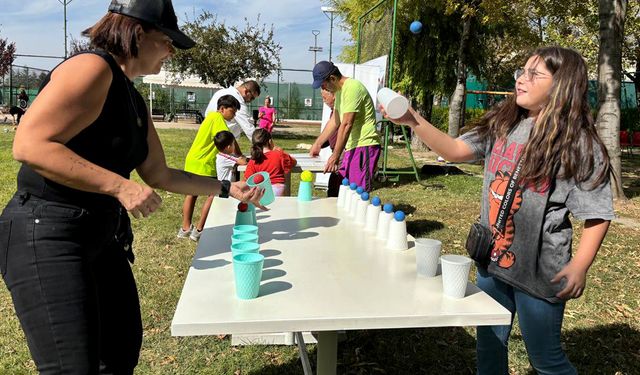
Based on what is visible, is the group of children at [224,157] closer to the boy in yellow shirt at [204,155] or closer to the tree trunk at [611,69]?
the boy in yellow shirt at [204,155]

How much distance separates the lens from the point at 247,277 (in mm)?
1576

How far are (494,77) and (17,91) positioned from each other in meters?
23.6

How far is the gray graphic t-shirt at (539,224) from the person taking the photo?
178 cm

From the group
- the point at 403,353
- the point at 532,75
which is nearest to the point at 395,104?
the point at 532,75

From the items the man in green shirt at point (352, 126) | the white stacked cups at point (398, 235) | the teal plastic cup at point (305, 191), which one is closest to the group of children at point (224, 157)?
the man in green shirt at point (352, 126)

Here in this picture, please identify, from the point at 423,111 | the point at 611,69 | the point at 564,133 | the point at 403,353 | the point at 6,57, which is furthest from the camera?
the point at 6,57

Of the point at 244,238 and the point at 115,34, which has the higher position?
the point at 115,34

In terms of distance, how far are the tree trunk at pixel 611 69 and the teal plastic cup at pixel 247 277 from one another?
745 cm

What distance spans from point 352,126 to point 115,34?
3.21m

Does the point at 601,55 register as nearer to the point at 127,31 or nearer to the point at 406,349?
the point at 406,349

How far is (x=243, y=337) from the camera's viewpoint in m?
3.21

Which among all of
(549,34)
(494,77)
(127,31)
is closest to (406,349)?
(127,31)

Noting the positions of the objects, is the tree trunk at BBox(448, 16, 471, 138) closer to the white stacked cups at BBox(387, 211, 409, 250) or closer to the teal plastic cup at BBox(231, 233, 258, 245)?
the white stacked cups at BBox(387, 211, 409, 250)

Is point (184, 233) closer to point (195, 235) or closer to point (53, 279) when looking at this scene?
point (195, 235)
